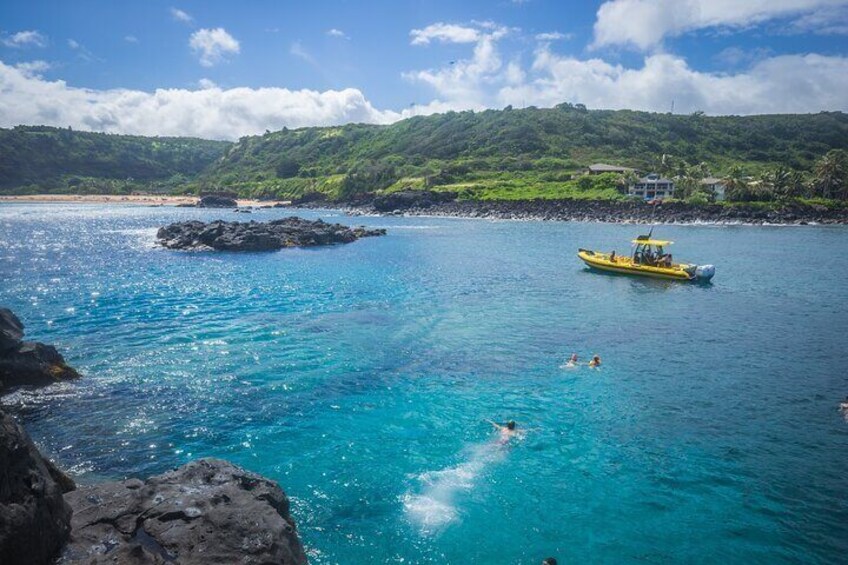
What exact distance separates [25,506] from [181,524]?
→ 2645 millimetres

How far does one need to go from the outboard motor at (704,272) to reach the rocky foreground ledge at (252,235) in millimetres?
49895

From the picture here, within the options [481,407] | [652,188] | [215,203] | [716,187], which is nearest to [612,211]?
[652,188]

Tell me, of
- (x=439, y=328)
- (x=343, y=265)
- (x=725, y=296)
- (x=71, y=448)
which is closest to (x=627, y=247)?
(x=725, y=296)

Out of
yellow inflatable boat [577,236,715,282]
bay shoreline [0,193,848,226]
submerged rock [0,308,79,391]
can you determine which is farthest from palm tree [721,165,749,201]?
submerged rock [0,308,79,391]

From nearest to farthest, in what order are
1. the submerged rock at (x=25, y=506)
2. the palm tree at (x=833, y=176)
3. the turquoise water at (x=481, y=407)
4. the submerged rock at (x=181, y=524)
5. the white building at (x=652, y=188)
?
the submerged rock at (x=25, y=506), the submerged rock at (x=181, y=524), the turquoise water at (x=481, y=407), the palm tree at (x=833, y=176), the white building at (x=652, y=188)

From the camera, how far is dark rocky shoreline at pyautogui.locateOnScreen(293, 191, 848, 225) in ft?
338

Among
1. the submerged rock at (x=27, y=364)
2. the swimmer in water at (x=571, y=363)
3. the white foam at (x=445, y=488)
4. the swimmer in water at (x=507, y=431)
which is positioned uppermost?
the submerged rock at (x=27, y=364)

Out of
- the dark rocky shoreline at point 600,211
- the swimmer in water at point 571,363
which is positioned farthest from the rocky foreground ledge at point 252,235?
the swimmer in water at point 571,363

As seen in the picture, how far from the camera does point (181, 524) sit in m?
9.83

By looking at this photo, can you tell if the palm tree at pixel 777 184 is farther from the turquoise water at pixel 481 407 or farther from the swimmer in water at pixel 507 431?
the swimmer in water at pixel 507 431

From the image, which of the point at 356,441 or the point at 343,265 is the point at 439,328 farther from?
the point at 343,265

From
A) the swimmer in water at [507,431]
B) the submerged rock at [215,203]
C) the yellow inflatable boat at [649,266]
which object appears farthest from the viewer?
the submerged rock at [215,203]

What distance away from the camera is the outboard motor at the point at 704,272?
152 feet

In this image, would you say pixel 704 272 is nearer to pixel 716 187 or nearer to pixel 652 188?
pixel 652 188
